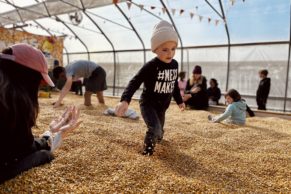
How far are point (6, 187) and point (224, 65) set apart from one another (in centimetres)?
709

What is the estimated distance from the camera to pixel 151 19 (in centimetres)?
820

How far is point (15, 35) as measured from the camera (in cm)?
1095

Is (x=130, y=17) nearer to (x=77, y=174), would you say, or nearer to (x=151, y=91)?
(x=151, y=91)

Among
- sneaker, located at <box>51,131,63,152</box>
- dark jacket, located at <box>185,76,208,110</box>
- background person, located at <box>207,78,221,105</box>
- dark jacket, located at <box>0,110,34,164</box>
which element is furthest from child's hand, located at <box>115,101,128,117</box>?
background person, located at <box>207,78,221,105</box>

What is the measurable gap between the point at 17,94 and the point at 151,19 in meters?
7.28

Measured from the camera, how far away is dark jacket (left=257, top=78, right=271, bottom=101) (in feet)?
21.6

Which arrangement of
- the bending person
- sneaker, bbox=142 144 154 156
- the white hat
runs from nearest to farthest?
sneaker, bbox=142 144 154 156 < the white hat < the bending person

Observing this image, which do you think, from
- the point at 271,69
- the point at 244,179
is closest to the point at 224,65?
the point at 271,69

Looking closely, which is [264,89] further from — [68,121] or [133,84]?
[68,121]

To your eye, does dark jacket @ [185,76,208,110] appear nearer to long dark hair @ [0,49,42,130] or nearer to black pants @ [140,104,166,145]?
black pants @ [140,104,166,145]

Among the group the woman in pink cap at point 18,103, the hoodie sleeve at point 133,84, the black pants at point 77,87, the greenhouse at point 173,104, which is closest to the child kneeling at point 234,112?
the greenhouse at point 173,104

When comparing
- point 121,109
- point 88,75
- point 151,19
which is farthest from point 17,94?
point 151,19

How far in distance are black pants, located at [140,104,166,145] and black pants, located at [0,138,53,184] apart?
86 centimetres

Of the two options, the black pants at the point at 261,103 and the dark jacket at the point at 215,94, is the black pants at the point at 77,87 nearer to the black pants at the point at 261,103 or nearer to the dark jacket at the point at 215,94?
the dark jacket at the point at 215,94
